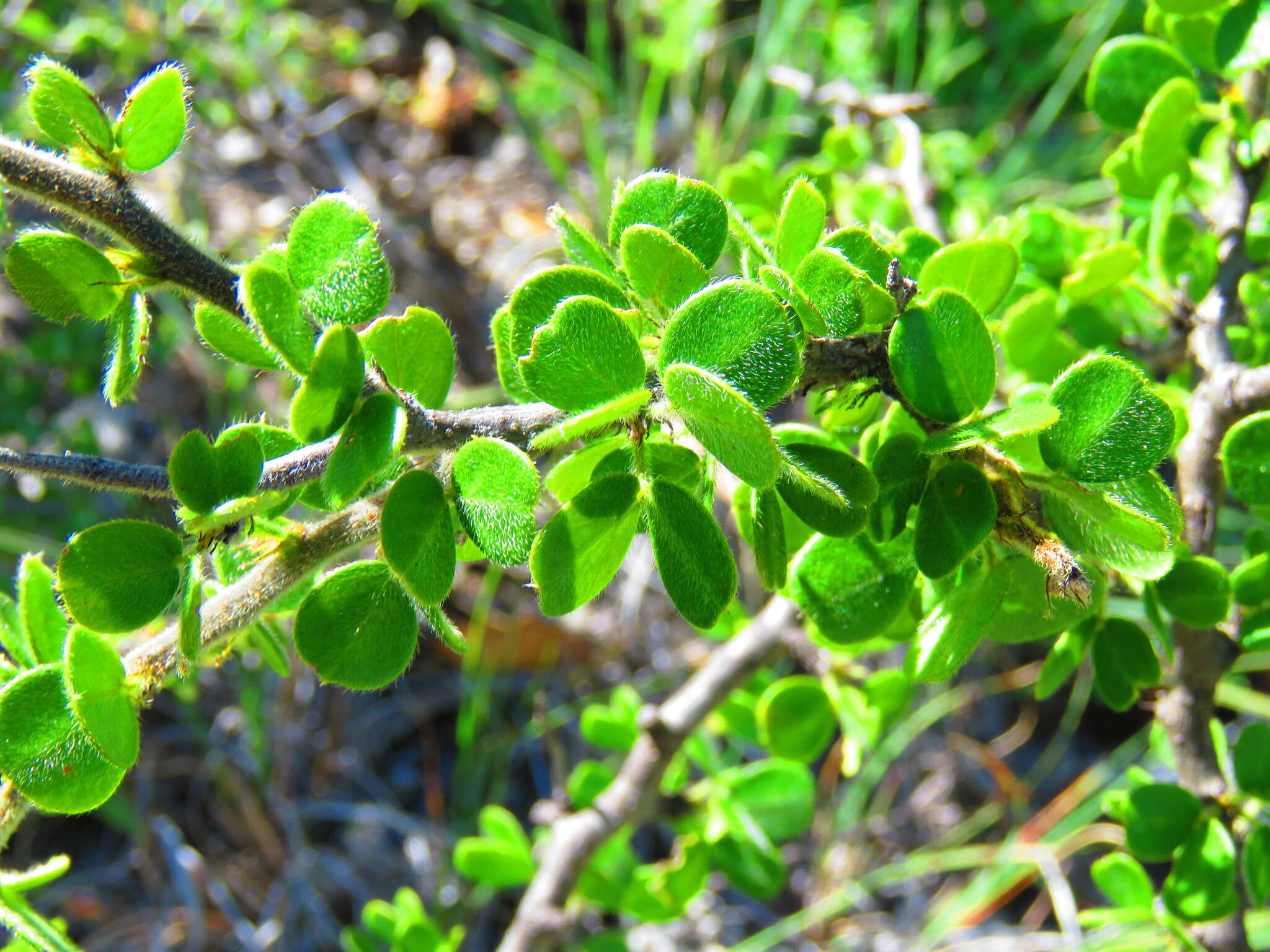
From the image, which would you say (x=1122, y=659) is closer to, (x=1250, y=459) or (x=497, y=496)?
(x=1250, y=459)

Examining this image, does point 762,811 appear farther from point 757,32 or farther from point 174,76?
point 757,32

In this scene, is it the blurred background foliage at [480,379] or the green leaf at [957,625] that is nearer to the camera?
the green leaf at [957,625]

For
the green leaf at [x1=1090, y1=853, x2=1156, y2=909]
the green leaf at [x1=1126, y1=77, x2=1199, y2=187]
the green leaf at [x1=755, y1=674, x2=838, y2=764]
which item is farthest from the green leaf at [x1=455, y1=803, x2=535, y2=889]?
the green leaf at [x1=1126, y1=77, x2=1199, y2=187]

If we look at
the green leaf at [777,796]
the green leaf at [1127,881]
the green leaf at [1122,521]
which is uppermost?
the green leaf at [1122,521]

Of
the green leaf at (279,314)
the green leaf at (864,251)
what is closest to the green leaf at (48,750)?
the green leaf at (279,314)

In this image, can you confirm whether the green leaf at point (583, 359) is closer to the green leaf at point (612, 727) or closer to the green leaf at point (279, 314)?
the green leaf at point (279, 314)

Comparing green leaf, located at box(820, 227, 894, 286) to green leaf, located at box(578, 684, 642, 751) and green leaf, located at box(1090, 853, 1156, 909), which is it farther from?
green leaf, located at box(578, 684, 642, 751)

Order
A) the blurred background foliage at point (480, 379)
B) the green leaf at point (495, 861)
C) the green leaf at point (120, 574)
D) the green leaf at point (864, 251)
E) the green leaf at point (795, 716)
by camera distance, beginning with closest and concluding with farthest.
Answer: the green leaf at point (120, 574)
the green leaf at point (864, 251)
the green leaf at point (795, 716)
the green leaf at point (495, 861)
the blurred background foliage at point (480, 379)

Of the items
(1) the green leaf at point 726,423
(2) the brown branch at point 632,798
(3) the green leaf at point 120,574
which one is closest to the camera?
(1) the green leaf at point 726,423

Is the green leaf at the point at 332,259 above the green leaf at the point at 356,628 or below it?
above
